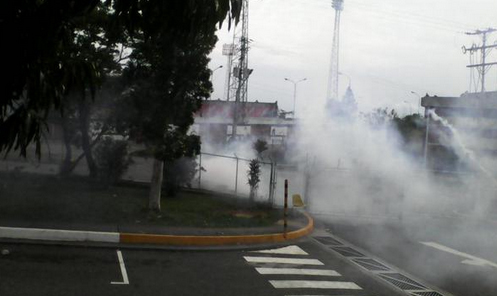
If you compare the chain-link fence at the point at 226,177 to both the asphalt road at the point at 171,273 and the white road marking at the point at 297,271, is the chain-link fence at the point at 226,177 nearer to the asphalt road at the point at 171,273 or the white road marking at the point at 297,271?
the asphalt road at the point at 171,273

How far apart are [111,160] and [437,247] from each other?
391 inches

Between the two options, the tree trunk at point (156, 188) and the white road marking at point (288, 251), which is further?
the tree trunk at point (156, 188)

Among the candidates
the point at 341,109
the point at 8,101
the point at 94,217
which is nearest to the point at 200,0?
the point at 8,101

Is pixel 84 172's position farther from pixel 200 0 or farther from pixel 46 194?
pixel 200 0

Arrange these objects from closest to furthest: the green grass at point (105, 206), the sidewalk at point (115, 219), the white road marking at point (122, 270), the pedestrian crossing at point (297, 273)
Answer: the white road marking at point (122, 270) < the pedestrian crossing at point (297, 273) < the sidewalk at point (115, 219) < the green grass at point (105, 206)

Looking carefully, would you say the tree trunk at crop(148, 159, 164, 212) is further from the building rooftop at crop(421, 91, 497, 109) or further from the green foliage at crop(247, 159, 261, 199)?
the building rooftop at crop(421, 91, 497, 109)

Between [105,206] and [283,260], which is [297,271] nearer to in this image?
[283,260]

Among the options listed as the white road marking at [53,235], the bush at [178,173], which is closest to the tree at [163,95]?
the white road marking at [53,235]

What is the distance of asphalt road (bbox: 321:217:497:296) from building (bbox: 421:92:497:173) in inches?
340

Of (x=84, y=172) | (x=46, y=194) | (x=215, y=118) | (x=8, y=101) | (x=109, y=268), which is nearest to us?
(x=8, y=101)

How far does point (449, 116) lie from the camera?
28750 millimetres

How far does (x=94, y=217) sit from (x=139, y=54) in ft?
13.4

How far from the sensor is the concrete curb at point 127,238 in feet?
29.8

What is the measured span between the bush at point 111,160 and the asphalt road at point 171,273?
6.93 m
